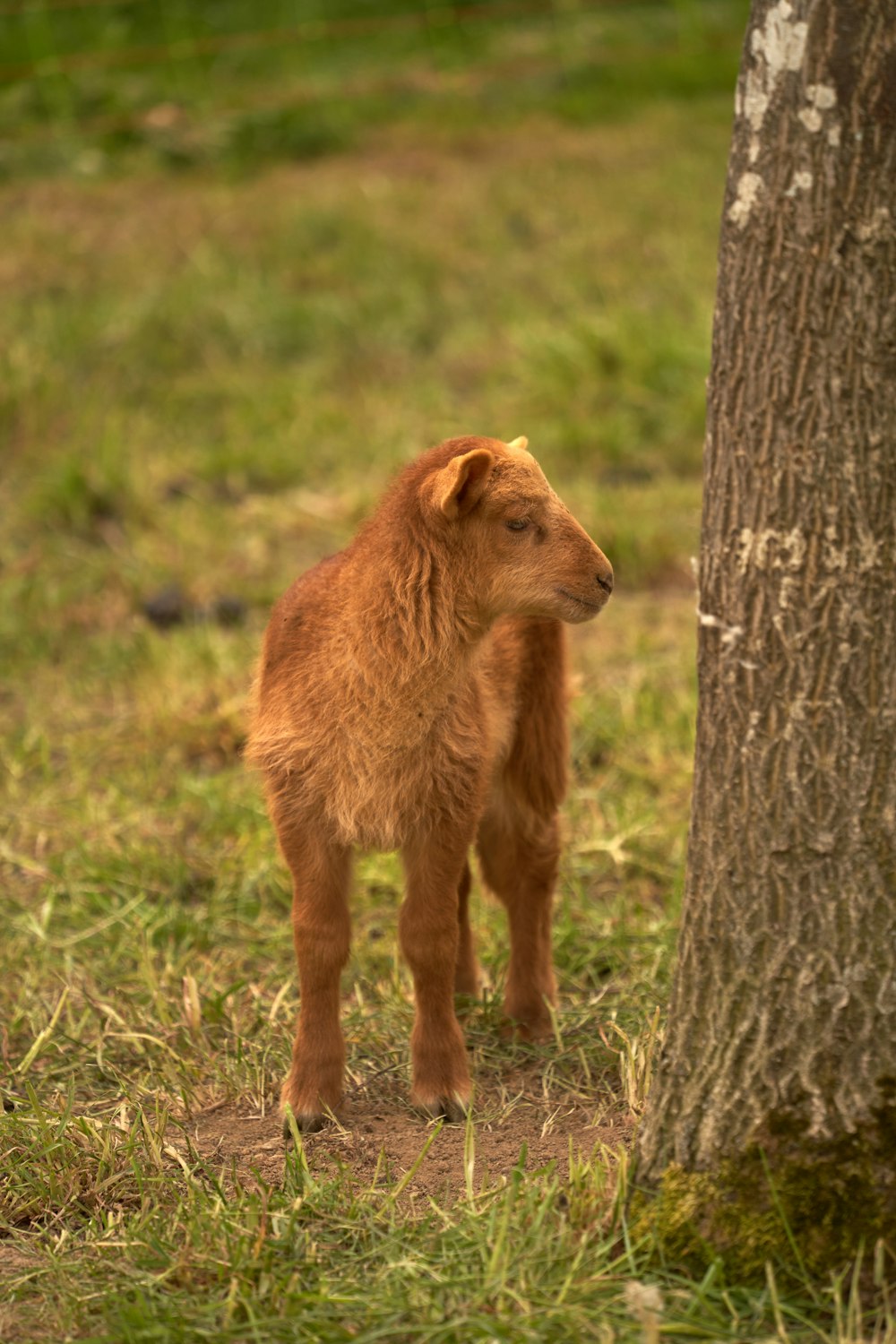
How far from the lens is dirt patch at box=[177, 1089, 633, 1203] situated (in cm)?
382

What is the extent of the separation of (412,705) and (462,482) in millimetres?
558

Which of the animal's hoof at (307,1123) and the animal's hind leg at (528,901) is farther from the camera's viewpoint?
the animal's hind leg at (528,901)

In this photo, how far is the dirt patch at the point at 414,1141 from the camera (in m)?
3.82

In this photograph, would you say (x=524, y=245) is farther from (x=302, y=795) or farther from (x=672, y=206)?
(x=302, y=795)

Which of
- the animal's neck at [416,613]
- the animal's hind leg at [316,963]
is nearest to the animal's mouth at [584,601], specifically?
the animal's neck at [416,613]

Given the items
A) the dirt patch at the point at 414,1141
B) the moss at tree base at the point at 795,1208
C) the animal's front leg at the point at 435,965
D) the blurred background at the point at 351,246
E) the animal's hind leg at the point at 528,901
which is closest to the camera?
the moss at tree base at the point at 795,1208

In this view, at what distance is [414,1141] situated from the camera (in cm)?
404

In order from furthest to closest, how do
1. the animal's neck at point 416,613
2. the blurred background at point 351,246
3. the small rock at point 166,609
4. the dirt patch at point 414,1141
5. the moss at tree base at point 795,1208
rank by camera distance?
the blurred background at point 351,246 → the small rock at point 166,609 → the animal's neck at point 416,613 → the dirt patch at point 414,1141 → the moss at tree base at point 795,1208

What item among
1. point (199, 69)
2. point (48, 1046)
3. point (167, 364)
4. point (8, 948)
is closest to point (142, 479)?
point (167, 364)

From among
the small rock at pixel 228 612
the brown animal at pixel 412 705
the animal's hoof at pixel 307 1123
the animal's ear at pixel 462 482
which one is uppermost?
the animal's ear at pixel 462 482

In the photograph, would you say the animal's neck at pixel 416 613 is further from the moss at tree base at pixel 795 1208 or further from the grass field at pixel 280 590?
the moss at tree base at pixel 795 1208

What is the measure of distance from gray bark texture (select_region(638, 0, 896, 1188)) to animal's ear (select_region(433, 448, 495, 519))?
27.4 inches

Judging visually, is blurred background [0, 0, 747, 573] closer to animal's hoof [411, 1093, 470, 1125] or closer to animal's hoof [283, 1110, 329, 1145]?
animal's hoof [411, 1093, 470, 1125]

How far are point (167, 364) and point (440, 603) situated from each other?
24.0 feet
